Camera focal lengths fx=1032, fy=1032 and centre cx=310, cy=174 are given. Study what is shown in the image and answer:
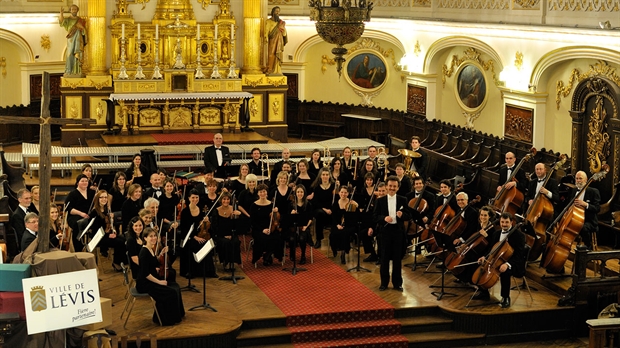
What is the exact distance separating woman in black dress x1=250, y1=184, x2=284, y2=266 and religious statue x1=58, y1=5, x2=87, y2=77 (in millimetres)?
10010

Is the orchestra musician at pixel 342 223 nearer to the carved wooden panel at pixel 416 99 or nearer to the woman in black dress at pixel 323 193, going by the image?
the woman in black dress at pixel 323 193

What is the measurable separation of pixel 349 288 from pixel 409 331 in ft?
4.24

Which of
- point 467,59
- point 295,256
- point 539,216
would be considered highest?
point 467,59

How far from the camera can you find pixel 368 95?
2583cm

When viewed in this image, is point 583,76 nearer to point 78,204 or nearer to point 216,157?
point 216,157

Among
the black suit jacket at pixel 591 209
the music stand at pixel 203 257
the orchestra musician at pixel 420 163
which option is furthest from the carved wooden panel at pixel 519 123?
the music stand at pixel 203 257

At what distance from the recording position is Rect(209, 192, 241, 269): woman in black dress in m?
14.1

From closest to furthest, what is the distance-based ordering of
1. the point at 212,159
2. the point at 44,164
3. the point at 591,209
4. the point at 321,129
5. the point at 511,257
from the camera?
the point at 44,164 < the point at 511,257 < the point at 591,209 < the point at 212,159 < the point at 321,129

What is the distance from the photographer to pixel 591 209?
14.4 meters

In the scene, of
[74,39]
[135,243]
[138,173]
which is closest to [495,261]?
[135,243]

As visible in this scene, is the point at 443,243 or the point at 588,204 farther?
the point at 588,204

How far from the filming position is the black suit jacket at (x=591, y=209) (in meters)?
14.4

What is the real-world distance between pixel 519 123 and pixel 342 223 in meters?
5.87

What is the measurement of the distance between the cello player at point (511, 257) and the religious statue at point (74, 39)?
12.9 metres
